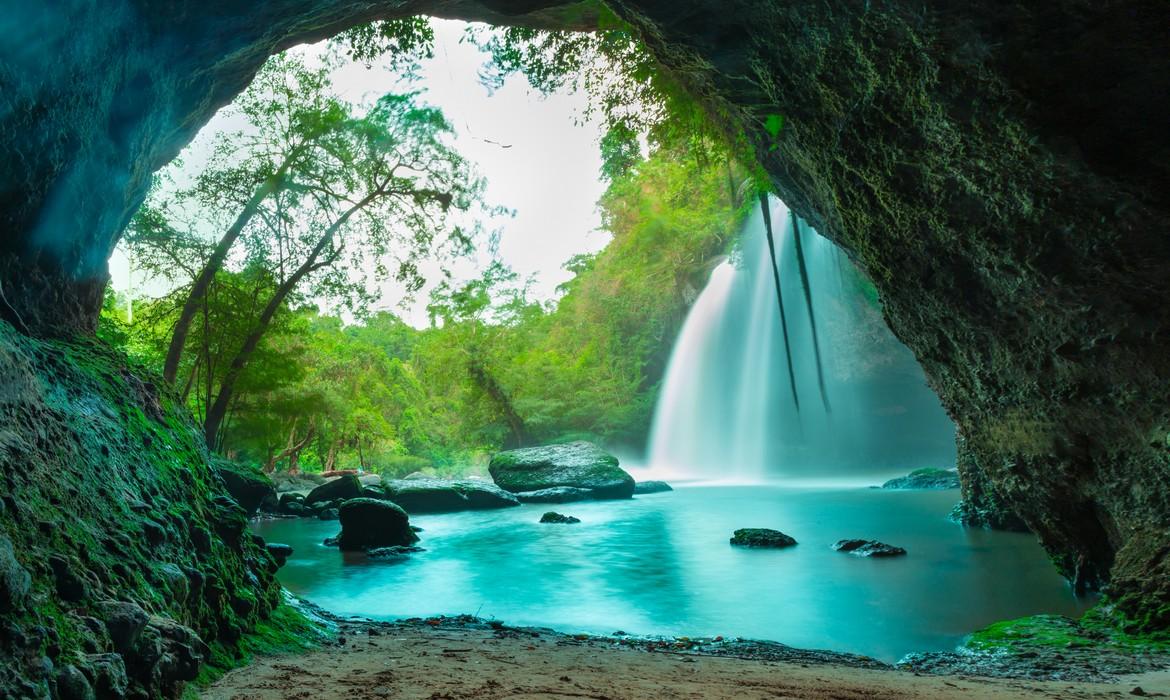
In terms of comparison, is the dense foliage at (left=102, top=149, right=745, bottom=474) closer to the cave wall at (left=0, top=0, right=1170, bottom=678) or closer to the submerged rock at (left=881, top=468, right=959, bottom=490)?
the submerged rock at (left=881, top=468, right=959, bottom=490)

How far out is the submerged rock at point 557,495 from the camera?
64.1 ft

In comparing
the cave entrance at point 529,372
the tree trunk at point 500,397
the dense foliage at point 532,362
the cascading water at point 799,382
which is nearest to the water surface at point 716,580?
the cave entrance at point 529,372

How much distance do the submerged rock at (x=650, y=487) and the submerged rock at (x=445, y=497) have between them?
478 centimetres

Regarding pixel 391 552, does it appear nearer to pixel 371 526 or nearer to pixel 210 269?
pixel 371 526

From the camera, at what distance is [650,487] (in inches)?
855

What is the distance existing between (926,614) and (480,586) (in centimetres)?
538

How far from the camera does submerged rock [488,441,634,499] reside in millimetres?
20266

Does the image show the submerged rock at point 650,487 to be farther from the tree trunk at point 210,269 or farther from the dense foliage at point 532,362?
the tree trunk at point 210,269

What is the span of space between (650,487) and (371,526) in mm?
12192

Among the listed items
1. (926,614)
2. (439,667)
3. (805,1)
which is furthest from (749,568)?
(805,1)

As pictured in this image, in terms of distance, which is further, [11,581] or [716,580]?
[716,580]

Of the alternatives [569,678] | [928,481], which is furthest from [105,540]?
[928,481]

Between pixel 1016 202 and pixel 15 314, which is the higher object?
pixel 1016 202

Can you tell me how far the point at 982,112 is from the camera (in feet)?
14.6
